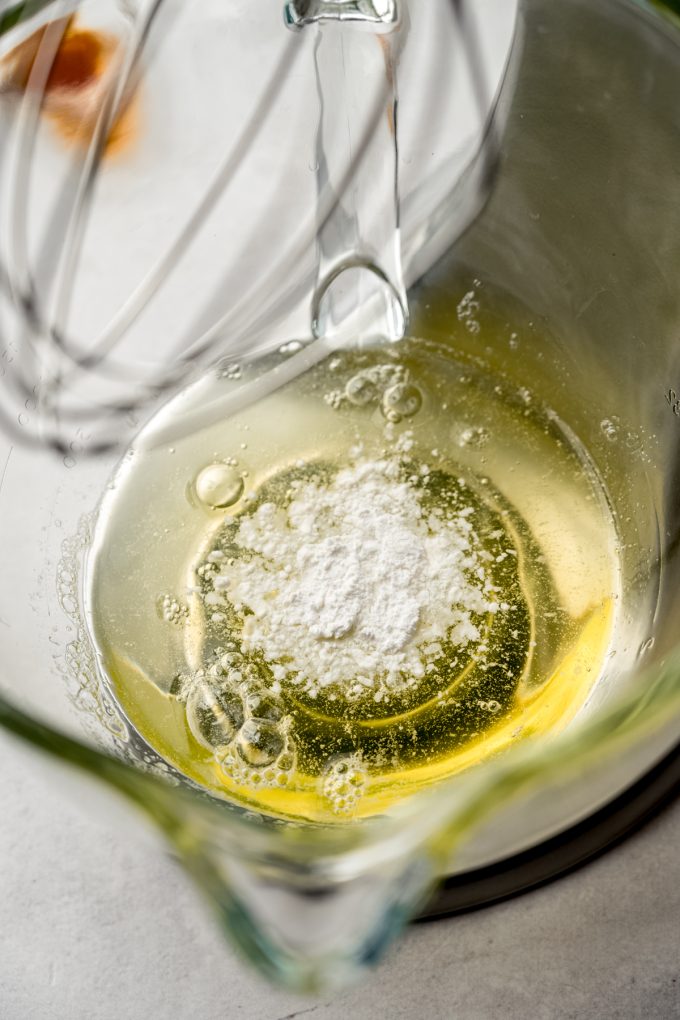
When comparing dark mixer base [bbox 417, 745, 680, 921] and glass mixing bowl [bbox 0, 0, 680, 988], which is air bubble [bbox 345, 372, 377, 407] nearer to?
glass mixing bowl [bbox 0, 0, 680, 988]

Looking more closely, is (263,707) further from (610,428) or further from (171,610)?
(610,428)

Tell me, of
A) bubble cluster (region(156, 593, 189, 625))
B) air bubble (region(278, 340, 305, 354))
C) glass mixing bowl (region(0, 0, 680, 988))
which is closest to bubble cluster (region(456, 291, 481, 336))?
glass mixing bowl (region(0, 0, 680, 988))

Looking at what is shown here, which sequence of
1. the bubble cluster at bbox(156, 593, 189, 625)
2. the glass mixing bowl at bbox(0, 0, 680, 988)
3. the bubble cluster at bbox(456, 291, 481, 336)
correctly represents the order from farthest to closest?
the bubble cluster at bbox(456, 291, 481, 336), the bubble cluster at bbox(156, 593, 189, 625), the glass mixing bowl at bbox(0, 0, 680, 988)

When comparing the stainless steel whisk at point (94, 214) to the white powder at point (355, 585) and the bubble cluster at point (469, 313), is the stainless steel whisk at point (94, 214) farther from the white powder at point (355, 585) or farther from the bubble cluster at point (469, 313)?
the white powder at point (355, 585)

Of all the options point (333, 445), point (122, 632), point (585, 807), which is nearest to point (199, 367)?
point (333, 445)

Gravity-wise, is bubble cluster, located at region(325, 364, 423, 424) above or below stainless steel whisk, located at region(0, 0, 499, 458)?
below

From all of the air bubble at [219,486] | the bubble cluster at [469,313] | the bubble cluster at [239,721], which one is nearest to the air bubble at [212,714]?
the bubble cluster at [239,721]
